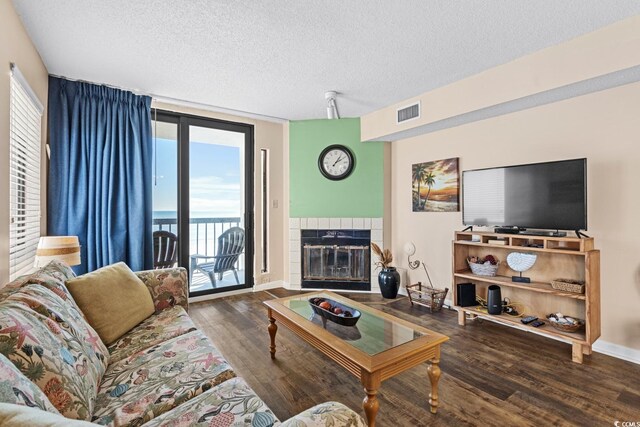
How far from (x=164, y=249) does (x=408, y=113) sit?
318 centimetres

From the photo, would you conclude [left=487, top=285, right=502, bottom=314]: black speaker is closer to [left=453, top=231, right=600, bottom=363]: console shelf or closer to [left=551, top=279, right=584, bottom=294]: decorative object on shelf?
[left=453, top=231, right=600, bottom=363]: console shelf

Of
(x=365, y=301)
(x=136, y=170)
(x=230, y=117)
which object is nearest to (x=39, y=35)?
(x=136, y=170)

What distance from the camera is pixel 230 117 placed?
3908mm

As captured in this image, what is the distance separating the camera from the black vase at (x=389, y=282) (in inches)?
145

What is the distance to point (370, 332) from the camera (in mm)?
1793

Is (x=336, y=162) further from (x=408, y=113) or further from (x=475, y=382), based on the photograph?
(x=475, y=382)

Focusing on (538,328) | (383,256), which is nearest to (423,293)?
(383,256)

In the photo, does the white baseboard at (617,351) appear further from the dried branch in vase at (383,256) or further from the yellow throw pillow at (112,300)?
the yellow throw pillow at (112,300)

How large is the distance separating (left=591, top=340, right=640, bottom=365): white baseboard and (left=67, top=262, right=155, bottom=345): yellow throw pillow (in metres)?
3.32

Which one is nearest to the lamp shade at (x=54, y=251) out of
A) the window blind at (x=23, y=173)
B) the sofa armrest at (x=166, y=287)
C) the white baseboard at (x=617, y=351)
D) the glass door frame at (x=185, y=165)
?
the window blind at (x=23, y=173)

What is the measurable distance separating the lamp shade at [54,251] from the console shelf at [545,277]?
3249 millimetres

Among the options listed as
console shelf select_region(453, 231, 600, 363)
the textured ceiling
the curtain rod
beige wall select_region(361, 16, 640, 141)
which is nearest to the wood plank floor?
console shelf select_region(453, 231, 600, 363)

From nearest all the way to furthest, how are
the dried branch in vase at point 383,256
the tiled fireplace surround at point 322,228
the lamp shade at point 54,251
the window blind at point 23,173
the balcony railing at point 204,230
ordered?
the window blind at point 23,173 < the lamp shade at point 54,251 < the balcony railing at point 204,230 < the dried branch in vase at point 383,256 < the tiled fireplace surround at point 322,228

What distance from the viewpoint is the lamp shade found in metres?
2.17
